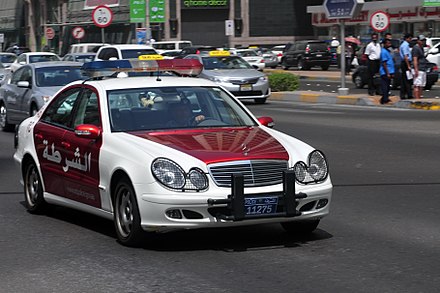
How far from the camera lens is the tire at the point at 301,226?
910 centimetres

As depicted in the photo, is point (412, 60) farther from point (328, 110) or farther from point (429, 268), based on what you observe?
point (429, 268)

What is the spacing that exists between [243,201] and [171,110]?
1677 millimetres

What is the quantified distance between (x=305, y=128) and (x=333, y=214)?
11.1 meters

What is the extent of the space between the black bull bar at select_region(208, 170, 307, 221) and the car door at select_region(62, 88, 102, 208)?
1.44 metres

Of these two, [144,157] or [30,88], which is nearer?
[144,157]

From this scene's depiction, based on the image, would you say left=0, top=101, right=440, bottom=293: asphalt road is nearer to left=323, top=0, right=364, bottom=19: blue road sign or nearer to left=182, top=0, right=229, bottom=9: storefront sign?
left=323, top=0, right=364, bottom=19: blue road sign

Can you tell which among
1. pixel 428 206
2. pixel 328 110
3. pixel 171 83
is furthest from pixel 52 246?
pixel 328 110

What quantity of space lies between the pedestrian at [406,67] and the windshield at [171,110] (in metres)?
18.1

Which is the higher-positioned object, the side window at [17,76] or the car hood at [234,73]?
the side window at [17,76]

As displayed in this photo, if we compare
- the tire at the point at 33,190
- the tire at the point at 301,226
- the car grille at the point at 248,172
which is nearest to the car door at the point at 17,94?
the tire at the point at 33,190

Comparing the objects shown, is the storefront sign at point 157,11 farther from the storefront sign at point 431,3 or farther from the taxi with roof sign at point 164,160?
the taxi with roof sign at point 164,160

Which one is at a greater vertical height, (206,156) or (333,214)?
(206,156)

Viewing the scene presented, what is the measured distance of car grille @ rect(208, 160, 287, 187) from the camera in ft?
27.3

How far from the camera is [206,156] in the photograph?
838 cm
